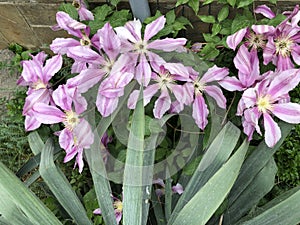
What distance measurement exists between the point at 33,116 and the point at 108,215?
1.35 ft

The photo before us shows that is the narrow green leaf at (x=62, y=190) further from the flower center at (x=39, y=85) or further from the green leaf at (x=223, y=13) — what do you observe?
the green leaf at (x=223, y=13)

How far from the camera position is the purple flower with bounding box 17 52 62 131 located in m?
1.56

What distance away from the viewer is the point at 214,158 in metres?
1.44

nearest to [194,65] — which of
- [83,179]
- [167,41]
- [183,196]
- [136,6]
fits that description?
[167,41]

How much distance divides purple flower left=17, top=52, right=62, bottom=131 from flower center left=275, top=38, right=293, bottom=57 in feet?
2.30

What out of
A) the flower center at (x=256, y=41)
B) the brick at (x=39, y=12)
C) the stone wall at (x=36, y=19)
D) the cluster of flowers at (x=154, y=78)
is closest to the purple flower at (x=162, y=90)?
the cluster of flowers at (x=154, y=78)

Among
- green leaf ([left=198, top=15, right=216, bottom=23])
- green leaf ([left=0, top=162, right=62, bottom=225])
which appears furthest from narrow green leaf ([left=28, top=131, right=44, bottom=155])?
green leaf ([left=198, top=15, right=216, bottom=23])

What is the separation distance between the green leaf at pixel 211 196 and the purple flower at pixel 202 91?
0.26m

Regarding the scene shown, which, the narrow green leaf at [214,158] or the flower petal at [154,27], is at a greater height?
the flower petal at [154,27]

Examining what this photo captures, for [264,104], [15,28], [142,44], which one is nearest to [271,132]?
[264,104]

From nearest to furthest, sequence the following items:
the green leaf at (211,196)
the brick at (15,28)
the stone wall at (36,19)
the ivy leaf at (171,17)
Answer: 1. the green leaf at (211,196)
2. the ivy leaf at (171,17)
3. the stone wall at (36,19)
4. the brick at (15,28)

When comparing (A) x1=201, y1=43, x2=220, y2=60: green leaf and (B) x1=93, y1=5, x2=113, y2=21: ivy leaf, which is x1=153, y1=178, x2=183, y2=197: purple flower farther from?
(B) x1=93, y1=5, x2=113, y2=21: ivy leaf

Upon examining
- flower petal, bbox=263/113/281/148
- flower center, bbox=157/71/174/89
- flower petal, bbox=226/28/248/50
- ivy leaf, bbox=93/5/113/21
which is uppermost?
ivy leaf, bbox=93/5/113/21

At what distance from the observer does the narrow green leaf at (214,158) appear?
1.43m
